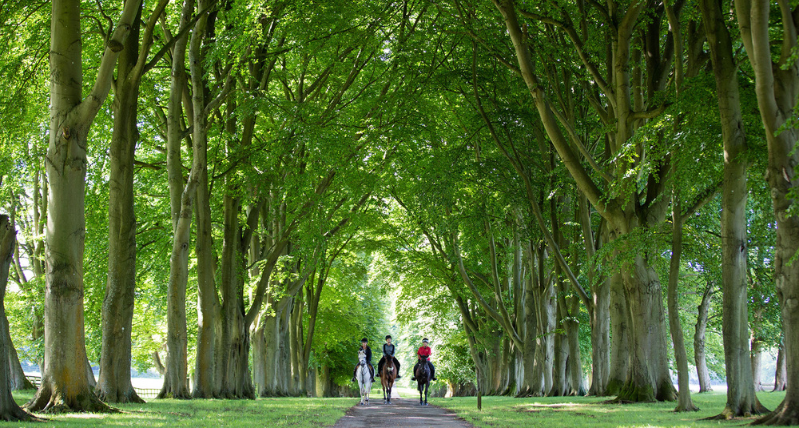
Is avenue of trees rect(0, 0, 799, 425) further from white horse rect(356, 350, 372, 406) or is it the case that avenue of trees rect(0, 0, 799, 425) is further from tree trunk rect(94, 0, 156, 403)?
white horse rect(356, 350, 372, 406)

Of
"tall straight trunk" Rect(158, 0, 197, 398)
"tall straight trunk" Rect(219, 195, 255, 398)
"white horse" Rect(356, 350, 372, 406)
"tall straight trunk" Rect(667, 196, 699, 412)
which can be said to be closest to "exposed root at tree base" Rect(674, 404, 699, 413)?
"tall straight trunk" Rect(667, 196, 699, 412)

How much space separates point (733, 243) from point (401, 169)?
42.1 ft

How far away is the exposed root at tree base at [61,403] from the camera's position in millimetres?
9875

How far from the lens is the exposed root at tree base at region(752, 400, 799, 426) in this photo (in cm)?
816

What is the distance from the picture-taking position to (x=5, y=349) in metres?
8.52

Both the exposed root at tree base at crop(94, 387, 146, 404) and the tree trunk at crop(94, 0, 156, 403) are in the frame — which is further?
the tree trunk at crop(94, 0, 156, 403)

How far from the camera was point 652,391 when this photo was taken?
14.8m

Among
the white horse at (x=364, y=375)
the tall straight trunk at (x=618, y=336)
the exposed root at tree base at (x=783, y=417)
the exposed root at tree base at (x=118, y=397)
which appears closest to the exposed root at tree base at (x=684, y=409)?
the exposed root at tree base at (x=783, y=417)

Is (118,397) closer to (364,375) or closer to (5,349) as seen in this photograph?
(5,349)

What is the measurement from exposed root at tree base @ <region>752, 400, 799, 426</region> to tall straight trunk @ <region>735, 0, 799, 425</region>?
33 millimetres

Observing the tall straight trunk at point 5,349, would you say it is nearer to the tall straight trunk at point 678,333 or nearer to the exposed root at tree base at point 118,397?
the exposed root at tree base at point 118,397

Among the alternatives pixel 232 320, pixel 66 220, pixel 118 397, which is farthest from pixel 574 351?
pixel 66 220

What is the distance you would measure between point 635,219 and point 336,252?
18632 millimetres

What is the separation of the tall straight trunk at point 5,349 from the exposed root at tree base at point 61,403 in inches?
55.7
